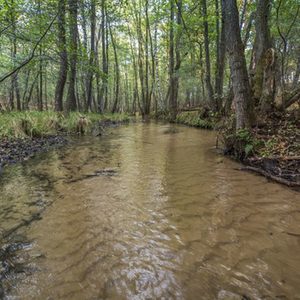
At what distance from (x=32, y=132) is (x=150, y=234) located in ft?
22.1

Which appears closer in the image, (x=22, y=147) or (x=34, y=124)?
(x=22, y=147)

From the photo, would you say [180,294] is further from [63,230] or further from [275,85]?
[275,85]

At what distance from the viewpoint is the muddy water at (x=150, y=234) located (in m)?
1.89

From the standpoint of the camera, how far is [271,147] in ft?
15.9

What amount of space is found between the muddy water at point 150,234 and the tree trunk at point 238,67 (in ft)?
4.98

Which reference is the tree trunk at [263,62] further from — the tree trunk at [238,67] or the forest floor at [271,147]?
the tree trunk at [238,67]

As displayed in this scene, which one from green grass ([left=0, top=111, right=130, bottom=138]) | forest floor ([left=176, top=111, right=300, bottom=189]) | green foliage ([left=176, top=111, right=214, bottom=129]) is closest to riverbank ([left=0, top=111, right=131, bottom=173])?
green grass ([left=0, top=111, right=130, bottom=138])

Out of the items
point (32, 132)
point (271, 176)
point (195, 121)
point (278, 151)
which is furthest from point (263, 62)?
point (32, 132)

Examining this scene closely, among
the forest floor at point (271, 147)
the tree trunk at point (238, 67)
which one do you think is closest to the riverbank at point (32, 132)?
the forest floor at point (271, 147)

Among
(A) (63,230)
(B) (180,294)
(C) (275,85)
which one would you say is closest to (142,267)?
(B) (180,294)

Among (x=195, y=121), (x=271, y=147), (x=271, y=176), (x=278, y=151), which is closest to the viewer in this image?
(x=271, y=176)

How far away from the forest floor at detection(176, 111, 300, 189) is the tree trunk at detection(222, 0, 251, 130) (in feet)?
1.26

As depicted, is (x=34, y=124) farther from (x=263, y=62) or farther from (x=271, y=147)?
(x=263, y=62)

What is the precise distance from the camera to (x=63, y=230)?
2.73 metres
